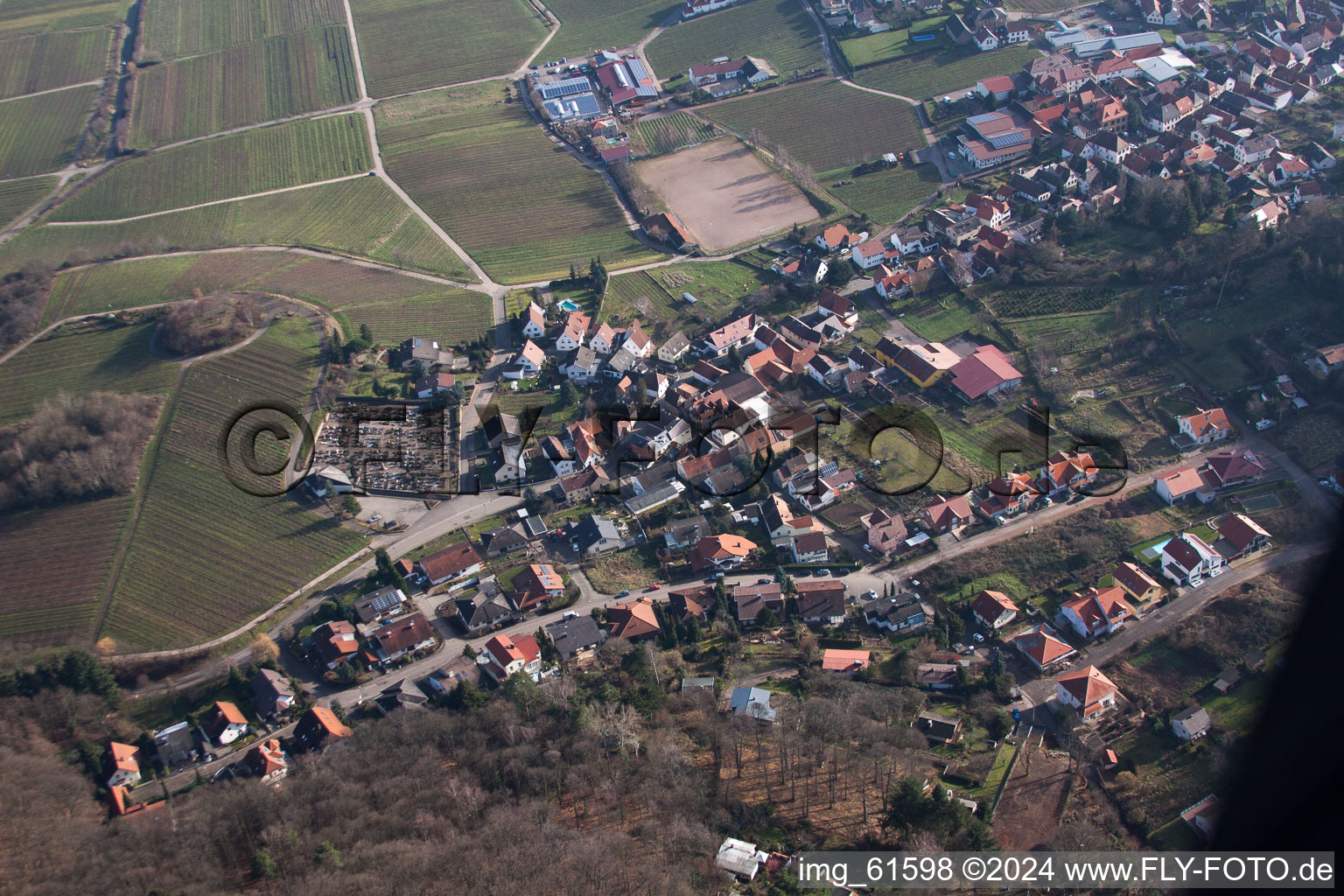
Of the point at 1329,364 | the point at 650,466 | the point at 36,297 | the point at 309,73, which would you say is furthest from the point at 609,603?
the point at 309,73

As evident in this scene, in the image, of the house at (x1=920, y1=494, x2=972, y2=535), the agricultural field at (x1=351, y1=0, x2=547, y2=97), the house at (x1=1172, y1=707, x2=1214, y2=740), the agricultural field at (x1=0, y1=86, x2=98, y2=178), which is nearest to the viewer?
the house at (x1=1172, y1=707, x2=1214, y2=740)

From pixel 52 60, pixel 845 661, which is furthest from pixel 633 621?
pixel 52 60

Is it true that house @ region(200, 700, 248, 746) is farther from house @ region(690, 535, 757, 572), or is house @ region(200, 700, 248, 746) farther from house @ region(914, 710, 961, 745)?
house @ region(914, 710, 961, 745)

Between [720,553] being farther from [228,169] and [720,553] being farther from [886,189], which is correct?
[228,169]

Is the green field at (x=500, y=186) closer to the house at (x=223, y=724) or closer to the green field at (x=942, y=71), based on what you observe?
the green field at (x=942, y=71)

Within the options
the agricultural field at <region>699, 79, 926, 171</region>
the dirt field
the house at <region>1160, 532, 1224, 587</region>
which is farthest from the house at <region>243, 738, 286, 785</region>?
the agricultural field at <region>699, 79, 926, 171</region>

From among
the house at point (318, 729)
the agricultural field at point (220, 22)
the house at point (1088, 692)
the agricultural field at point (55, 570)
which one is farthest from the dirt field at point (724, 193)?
the agricultural field at point (220, 22)
